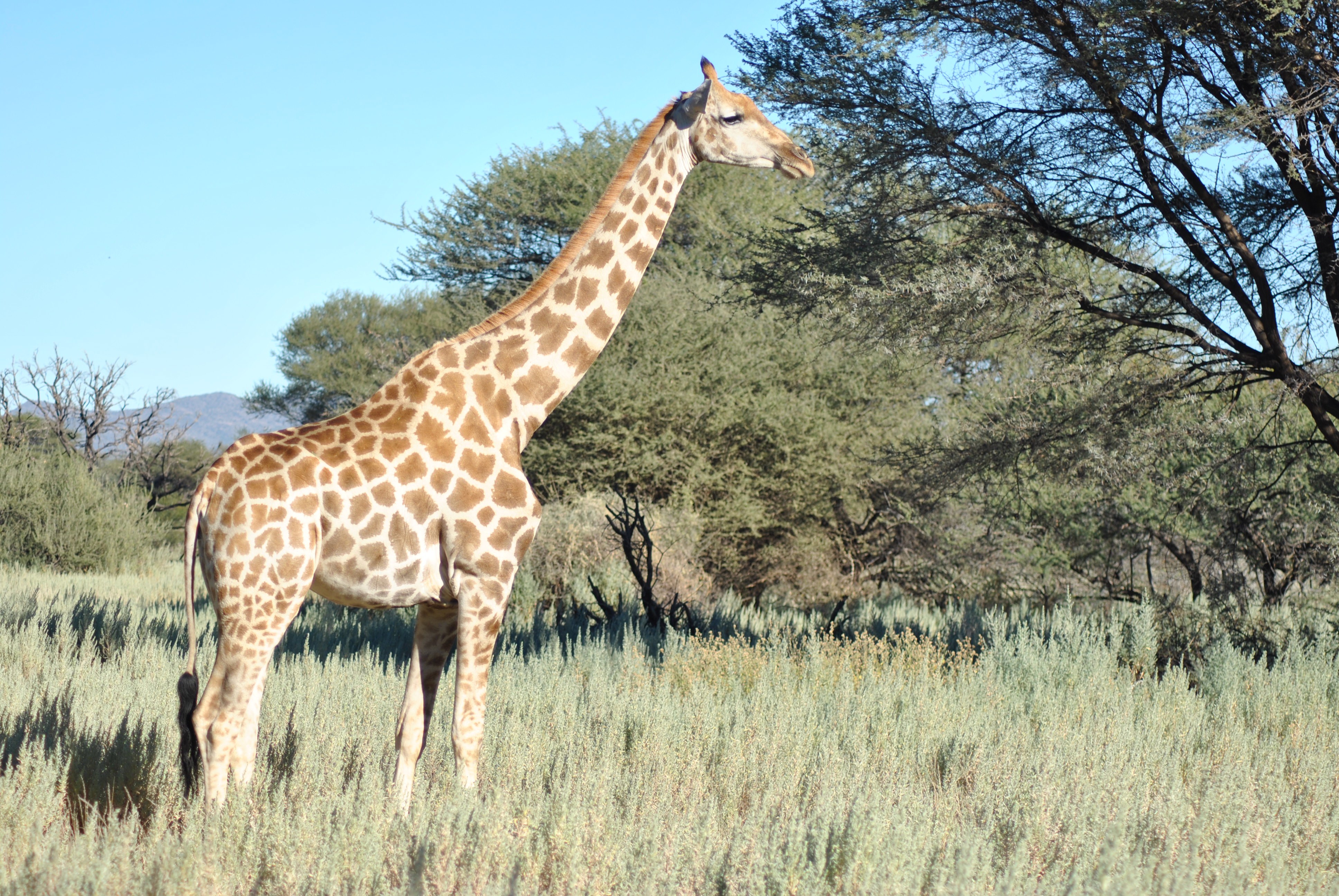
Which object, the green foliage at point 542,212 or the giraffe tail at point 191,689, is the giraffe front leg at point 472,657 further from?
the green foliage at point 542,212

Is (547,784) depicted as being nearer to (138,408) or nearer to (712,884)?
(712,884)

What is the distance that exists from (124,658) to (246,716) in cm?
403

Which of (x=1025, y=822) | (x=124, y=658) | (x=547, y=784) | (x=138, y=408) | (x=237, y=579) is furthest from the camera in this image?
(x=138, y=408)

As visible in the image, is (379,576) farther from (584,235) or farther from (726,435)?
(726,435)

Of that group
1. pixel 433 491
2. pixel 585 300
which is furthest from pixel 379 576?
pixel 585 300

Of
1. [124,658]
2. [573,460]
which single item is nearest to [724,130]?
[124,658]

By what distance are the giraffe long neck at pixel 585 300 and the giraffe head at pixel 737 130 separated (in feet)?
0.32

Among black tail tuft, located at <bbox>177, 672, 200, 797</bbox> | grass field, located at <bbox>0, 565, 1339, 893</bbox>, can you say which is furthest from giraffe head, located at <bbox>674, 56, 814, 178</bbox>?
black tail tuft, located at <bbox>177, 672, 200, 797</bbox>

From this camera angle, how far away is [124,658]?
7.08m

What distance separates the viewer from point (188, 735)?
3.70 meters

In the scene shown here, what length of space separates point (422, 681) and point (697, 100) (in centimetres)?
248

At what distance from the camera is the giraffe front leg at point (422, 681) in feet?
13.2

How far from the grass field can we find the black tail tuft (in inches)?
4.6

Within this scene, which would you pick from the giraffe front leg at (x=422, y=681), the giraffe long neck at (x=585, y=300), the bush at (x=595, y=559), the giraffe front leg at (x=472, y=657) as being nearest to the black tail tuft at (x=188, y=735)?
the giraffe front leg at (x=422, y=681)
